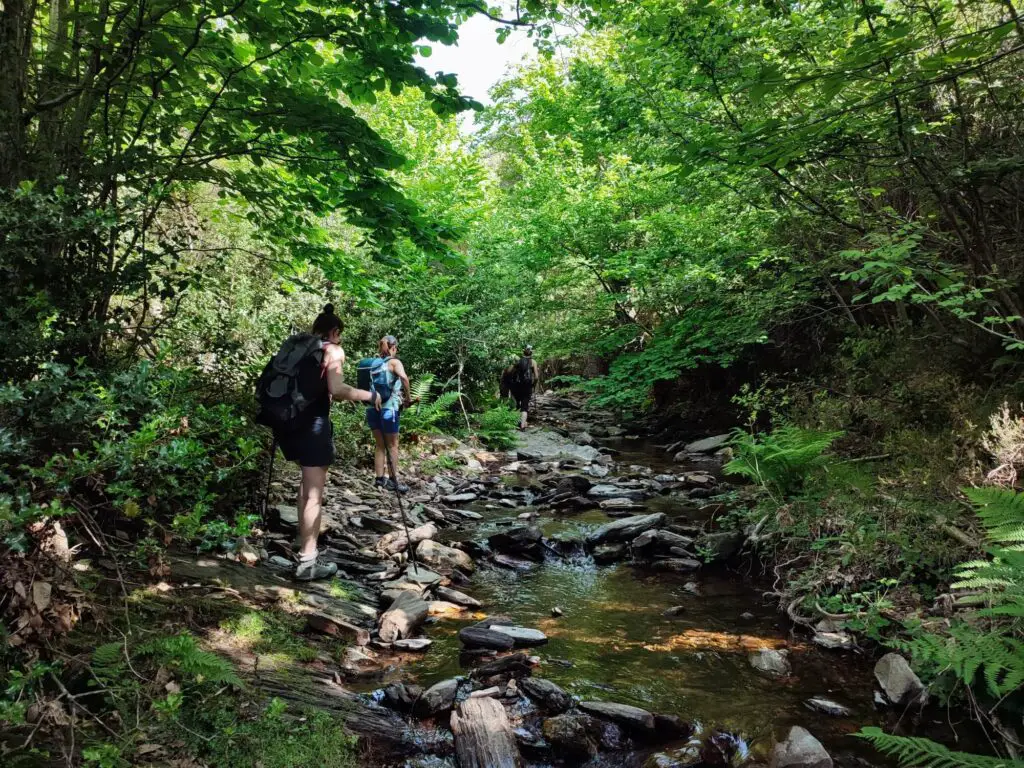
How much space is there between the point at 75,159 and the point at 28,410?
2.11 meters

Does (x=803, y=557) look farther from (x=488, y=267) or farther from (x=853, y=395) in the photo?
(x=488, y=267)

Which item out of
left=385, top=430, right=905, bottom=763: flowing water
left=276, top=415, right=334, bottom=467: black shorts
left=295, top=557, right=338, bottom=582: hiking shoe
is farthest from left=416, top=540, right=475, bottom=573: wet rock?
left=276, top=415, right=334, bottom=467: black shorts

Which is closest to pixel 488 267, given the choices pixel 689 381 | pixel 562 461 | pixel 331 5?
pixel 562 461

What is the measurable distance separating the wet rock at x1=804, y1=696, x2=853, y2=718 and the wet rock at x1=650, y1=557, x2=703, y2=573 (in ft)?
8.82

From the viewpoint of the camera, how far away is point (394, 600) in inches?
209

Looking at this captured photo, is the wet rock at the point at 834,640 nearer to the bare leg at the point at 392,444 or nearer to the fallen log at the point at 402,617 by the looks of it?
the fallen log at the point at 402,617

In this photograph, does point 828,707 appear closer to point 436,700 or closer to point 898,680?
point 898,680

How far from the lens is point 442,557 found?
6617mm

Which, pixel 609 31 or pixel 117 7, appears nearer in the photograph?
pixel 117 7

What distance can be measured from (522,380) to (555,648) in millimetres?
12945

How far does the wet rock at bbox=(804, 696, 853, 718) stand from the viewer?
393cm

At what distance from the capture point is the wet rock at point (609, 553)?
727cm

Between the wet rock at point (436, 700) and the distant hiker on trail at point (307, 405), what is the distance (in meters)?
1.94

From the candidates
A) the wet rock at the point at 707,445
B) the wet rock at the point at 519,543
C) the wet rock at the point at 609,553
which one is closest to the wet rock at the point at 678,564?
the wet rock at the point at 609,553
